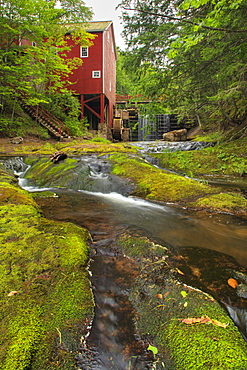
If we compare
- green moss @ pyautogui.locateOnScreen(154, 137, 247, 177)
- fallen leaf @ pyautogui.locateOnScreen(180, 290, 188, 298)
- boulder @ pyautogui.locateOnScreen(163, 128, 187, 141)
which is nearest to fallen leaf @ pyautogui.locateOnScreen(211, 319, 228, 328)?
fallen leaf @ pyautogui.locateOnScreen(180, 290, 188, 298)

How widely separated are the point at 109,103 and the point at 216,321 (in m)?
25.2

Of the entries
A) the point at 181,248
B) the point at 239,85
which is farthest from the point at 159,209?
the point at 239,85

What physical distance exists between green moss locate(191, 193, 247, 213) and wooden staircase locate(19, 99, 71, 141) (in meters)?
13.4

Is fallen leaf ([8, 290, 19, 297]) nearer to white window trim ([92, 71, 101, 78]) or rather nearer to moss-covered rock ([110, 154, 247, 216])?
moss-covered rock ([110, 154, 247, 216])

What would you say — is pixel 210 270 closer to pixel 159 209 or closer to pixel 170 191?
pixel 159 209

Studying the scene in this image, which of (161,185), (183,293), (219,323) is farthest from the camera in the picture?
(161,185)

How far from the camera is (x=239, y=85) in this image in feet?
22.3

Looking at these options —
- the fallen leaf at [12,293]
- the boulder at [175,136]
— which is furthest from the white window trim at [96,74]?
the fallen leaf at [12,293]

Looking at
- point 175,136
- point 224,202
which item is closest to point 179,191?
point 224,202

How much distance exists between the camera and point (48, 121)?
56.1 feet

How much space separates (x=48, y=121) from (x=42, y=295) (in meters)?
17.5

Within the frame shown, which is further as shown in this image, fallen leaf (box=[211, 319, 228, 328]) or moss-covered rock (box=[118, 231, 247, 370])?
fallen leaf (box=[211, 319, 228, 328])

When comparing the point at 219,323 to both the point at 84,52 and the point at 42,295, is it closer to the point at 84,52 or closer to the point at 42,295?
the point at 42,295

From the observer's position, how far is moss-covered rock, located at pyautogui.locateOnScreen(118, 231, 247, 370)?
1198 mm
